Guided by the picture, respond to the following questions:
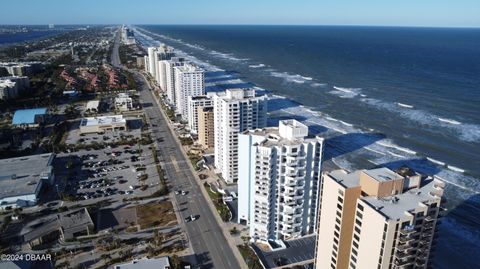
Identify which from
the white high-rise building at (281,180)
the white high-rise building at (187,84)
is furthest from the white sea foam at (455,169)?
the white high-rise building at (187,84)

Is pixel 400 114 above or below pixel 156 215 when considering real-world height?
above

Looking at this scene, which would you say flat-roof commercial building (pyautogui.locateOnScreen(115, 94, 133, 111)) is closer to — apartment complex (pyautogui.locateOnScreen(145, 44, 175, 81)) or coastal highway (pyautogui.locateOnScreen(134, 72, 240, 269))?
coastal highway (pyautogui.locateOnScreen(134, 72, 240, 269))

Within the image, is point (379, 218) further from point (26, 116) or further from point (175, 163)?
point (26, 116)

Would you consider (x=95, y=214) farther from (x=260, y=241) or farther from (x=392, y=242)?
(x=392, y=242)

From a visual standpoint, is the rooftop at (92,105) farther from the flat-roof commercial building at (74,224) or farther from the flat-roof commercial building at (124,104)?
the flat-roof commercial building at (74,224)

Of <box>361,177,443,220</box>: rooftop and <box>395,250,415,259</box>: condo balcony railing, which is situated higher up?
<box>361,177,443,220</box>: rooftop

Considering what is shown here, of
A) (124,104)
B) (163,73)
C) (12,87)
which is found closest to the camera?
(124,104)

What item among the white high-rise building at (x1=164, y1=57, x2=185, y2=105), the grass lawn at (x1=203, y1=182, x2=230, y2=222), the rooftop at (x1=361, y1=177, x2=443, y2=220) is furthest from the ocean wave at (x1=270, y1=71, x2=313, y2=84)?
the rooftop at (x1=361, y1=177, x2=443, y2=220)

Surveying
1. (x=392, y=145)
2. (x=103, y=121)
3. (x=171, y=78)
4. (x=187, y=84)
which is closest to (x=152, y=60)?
(x=171, y=78)
